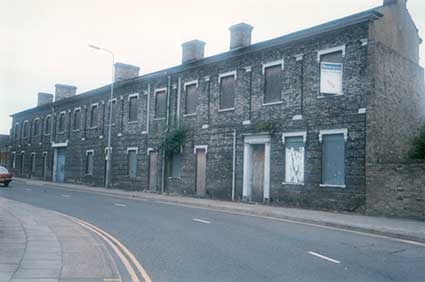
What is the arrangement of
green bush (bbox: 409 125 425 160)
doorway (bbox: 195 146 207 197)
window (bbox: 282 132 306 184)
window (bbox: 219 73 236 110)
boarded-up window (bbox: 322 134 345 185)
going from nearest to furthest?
1. boarded-up window (bbox: 322 134 345 185)
2. green bush (bbox: 409 125 425 160)
3. window (bbox: 282 132 306 184)
4. window (bbox: 219 73 236 110)
5. doorway (bbox: 195 146 207 197)

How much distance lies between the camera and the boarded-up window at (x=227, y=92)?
27.6 metres

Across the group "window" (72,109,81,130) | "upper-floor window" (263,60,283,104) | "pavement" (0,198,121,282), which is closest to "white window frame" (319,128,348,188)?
"upper-floor window" (263,60,283,104)

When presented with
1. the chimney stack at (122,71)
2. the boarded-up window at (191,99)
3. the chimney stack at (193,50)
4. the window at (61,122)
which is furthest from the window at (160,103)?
the window at (61,122)

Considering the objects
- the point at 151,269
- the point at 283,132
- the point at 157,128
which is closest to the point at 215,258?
the point at 151,269

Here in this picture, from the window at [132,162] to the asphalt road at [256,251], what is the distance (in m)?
18.9

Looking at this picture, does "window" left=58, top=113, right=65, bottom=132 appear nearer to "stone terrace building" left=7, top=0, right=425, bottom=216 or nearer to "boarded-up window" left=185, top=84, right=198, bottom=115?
"stone terrace building" left=7, top=0, right=425, bottom=216

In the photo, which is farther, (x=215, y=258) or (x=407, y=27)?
(x=407, y=27)

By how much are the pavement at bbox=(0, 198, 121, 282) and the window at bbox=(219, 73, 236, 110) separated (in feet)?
47.4

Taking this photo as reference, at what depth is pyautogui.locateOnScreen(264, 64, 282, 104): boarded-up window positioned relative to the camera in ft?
80.4

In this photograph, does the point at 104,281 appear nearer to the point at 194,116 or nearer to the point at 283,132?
the point at 283,132

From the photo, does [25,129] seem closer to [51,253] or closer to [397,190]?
[397,190]

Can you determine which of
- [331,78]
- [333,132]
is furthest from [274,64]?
[333,132]

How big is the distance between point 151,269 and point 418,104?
19174mm

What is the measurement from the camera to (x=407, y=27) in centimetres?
2383
